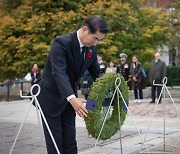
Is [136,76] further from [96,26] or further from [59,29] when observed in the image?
[96,26]

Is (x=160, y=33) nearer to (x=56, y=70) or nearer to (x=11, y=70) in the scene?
(x=11, y=70)

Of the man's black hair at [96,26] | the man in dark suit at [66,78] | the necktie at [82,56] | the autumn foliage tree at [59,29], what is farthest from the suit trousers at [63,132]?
the autumn foliage tree at [59,29]

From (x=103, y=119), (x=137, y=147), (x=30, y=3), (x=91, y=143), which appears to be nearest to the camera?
(x=103, y=119)

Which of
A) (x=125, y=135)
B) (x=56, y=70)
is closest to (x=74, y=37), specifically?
(x=56, y=70)

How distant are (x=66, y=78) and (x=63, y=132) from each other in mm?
674

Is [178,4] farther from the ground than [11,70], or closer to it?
farther from the ground

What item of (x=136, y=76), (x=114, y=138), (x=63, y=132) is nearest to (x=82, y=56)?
(x=63, y=132)

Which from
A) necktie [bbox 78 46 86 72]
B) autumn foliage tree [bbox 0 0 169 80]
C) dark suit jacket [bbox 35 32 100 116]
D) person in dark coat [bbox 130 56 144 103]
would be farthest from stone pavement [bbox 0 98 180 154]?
autumn foliage tree [bbox 0 0 169 80]

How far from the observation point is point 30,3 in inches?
873

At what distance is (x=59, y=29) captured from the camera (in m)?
20.9

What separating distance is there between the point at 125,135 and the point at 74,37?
165 inches

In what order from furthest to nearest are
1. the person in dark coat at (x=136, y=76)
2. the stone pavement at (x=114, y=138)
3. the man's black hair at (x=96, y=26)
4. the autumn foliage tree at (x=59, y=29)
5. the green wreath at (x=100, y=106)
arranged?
the autumn foliage tree at (x=59, y=29) < the person in dark coat at (x=136, y=76) < the stone pavement at (x=114, y=138) < the green wreath at (x=100, y=106) < the man's black hair at (x=96, y=26)

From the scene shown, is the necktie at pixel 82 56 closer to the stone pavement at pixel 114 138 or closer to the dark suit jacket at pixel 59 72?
the dark suit jacket at pixel 59 72

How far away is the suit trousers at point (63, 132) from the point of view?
3930mm
